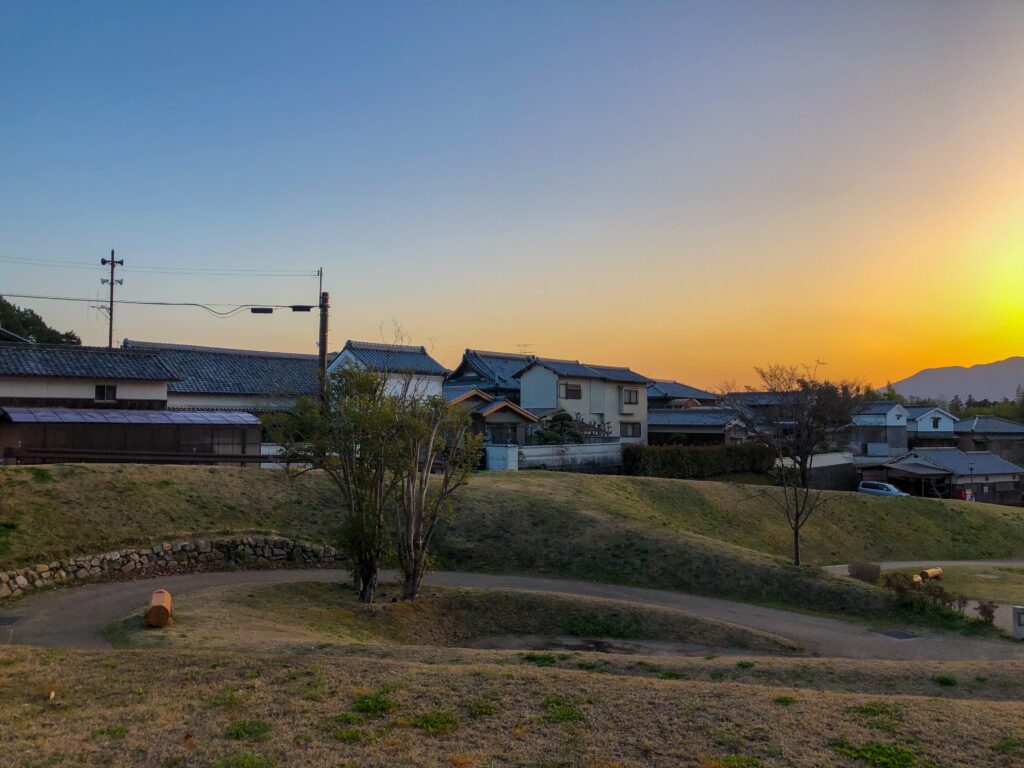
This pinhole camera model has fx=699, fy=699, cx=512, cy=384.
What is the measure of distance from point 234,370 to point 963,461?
43.9 m

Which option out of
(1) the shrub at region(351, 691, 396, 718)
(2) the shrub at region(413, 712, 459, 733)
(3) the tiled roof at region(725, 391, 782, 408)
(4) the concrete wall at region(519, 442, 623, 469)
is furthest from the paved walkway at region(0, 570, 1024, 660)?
(3) the tiled roof at region(725, 391, 782, 408)

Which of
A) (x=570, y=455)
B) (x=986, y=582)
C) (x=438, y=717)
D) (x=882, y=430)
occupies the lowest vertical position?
(x=986, y=582)

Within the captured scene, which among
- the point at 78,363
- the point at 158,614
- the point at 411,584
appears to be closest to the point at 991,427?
the point at 411,584

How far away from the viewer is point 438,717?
21.8 feet

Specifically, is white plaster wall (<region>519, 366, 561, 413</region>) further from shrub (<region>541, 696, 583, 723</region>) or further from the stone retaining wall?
shrub (<region>541, 696, 583, 723</region>)

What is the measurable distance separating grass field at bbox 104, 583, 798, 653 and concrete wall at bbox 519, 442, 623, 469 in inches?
668

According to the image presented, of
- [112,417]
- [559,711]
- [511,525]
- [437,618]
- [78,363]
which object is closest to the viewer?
[559,711]

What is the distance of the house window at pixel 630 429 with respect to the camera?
4845cm

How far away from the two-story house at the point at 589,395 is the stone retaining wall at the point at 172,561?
91.4ft

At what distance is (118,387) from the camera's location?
27594 millimetres

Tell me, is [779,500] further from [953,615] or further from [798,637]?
[798,637]

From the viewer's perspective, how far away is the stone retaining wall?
14.1 meters

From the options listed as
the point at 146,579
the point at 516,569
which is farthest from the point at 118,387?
the point at 516,569

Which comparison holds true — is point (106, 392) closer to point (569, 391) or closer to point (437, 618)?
point (437, 618)
